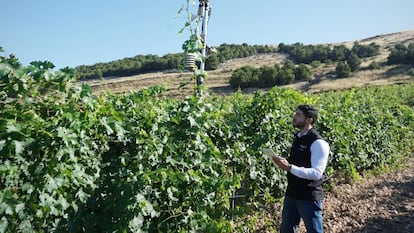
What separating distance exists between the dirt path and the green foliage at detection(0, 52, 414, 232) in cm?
165

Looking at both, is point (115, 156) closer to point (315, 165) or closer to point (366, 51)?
point (315, 165)

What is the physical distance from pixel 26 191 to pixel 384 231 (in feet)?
16.2

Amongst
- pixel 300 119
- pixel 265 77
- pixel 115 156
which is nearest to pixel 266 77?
pixel 265 77

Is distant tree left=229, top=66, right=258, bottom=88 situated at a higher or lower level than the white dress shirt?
lower

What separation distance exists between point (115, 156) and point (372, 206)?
4.94m

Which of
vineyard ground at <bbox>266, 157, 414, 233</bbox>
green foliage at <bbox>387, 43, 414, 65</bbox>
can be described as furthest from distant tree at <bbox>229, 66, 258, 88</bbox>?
vineyard ground at <bbox>266, 157, 414, 233</bbox>

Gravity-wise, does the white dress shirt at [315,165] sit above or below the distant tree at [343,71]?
above

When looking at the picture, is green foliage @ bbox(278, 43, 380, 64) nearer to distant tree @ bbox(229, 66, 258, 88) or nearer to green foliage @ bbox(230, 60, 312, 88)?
green foliage @ bbox(230, 60, 312, 88)

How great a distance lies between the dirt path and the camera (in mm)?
5367

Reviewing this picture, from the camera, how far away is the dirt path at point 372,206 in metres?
5.37

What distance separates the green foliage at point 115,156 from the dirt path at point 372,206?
1645 mm

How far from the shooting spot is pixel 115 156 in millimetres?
3336

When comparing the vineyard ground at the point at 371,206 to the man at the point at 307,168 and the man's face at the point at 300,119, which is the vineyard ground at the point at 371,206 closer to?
the man at the point at 307,168

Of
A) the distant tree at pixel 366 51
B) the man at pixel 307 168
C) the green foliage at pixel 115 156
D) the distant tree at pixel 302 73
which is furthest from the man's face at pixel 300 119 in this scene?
the distant tree at pixel 366 51
